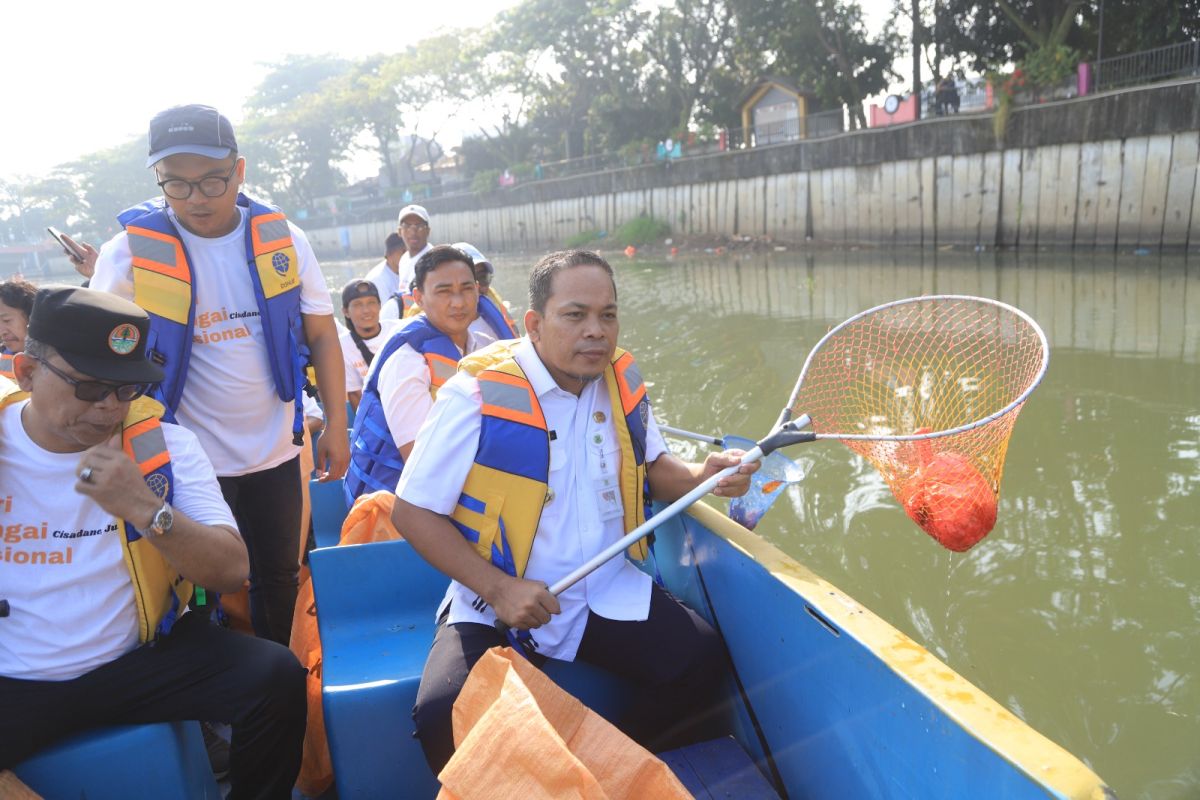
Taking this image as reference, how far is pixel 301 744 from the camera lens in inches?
89.5

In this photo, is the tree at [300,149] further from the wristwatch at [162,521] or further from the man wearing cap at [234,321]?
the wristwatch at [162,521]

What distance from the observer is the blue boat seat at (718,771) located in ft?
7.18

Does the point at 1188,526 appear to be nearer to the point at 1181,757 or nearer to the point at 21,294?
the point at 1181,757

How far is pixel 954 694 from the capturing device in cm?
157

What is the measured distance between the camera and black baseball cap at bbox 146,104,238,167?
2.45 metres

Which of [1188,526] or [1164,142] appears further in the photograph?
[1164,142]

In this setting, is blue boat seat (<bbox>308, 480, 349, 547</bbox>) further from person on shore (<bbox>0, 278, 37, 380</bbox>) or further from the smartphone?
the smartphone

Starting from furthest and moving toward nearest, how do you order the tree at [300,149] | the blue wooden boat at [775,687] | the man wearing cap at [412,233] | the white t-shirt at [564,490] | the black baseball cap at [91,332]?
1. the tree at [300,149]
2. the man wearing cap at [412,233]
3. the white t-shirt at [564,490]
4. the black baseball cap at [91,332]
5. the blue wooden boat at [775,687]

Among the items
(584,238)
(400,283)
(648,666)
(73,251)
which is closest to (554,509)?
(648,666)

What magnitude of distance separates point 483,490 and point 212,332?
123 cm

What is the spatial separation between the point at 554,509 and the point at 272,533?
1.33 metres

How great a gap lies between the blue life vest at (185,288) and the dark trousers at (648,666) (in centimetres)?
118

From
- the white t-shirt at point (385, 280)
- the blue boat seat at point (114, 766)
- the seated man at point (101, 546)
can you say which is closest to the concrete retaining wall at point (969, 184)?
the white t-shirt at point (385, 280)

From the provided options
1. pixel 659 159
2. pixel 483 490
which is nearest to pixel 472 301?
pixel 483 490
